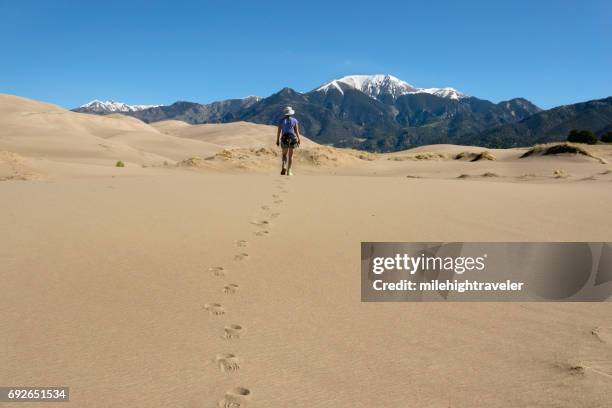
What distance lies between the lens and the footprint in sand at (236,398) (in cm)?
198

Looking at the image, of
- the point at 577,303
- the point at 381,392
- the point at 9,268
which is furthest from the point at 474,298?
the point at 9,268

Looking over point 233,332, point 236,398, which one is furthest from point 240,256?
point 236,398

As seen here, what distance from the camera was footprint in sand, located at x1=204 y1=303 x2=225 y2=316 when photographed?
2846mm

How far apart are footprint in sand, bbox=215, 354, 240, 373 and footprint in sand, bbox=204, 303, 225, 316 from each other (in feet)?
1.64

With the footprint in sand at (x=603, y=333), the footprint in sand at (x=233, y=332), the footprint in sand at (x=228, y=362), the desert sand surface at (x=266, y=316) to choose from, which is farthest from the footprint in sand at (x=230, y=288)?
the footprint in sand at (x=603, y=333)

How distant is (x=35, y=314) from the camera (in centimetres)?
271

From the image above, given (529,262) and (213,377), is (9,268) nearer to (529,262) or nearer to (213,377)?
(213,377)

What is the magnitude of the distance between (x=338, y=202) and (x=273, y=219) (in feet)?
4.66

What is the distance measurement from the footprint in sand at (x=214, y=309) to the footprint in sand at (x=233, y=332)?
183 mm

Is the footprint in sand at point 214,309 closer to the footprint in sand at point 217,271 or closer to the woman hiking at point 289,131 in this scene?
the footprint in sand at point 217,271

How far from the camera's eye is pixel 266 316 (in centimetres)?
283

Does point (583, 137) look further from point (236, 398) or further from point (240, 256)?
point (236, 398)

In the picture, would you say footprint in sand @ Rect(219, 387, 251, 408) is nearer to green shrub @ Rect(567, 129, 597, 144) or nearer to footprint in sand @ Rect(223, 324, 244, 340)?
footprint in sand @ Rect(223, 324, 244, 340)

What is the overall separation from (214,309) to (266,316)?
12.8 inches
